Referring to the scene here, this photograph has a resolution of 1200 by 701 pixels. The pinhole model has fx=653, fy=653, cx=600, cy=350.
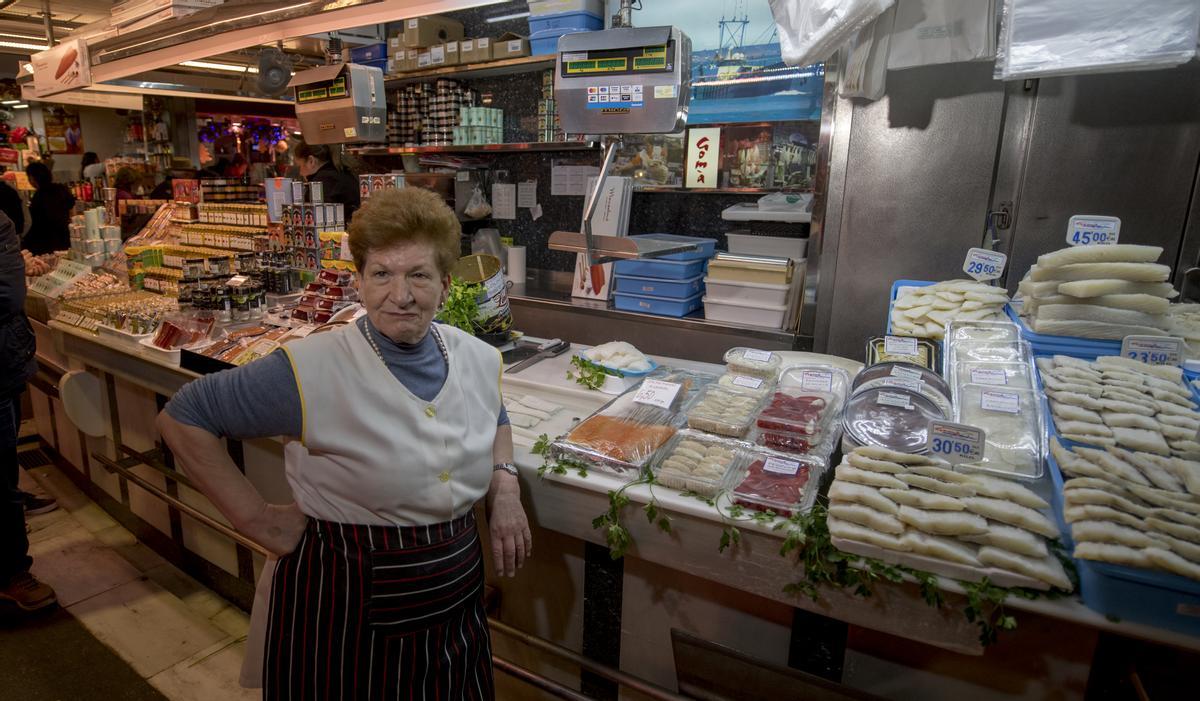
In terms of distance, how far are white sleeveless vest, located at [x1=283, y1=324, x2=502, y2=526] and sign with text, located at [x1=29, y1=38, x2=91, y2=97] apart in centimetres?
418

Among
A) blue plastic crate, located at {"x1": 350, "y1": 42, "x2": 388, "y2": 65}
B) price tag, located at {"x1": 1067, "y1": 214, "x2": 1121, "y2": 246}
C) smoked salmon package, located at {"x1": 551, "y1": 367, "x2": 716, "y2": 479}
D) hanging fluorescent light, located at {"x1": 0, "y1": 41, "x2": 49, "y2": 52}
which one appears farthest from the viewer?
hanging fluorescent light, located at {"x1": 0, "y1": 41, "x2": 49, "y2": 52}

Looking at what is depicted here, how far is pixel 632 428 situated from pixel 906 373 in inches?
30.1

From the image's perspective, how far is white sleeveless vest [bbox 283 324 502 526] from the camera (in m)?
1.44

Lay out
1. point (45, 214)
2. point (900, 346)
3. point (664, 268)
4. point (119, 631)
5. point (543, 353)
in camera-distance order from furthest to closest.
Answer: point (45, 214)
point (664, 268)
point (119, 631)
point (543, 353)
point (900, 346)

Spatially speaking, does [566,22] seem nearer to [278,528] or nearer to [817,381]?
[817,381]

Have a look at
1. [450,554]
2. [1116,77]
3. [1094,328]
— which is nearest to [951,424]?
[1094,328]

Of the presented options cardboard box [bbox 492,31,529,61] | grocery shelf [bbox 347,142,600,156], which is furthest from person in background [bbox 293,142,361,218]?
cardboard box [bbox 492,31,529,61]

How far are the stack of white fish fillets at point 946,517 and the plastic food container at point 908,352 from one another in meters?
0.53

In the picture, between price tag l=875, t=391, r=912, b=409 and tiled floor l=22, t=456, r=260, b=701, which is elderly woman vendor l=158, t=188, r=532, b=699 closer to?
price tag l=875, t=391, r=912, b=409

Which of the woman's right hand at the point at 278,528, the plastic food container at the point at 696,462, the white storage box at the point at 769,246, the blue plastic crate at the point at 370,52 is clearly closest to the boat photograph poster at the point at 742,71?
the white storage box at the point at 769,246

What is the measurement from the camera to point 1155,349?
1.86 meters

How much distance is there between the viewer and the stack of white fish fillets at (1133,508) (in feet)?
3.74

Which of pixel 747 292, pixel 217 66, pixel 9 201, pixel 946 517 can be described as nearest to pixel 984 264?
pixel 747 292

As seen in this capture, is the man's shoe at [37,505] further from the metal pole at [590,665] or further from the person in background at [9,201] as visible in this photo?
the metal pole at [590,665]
